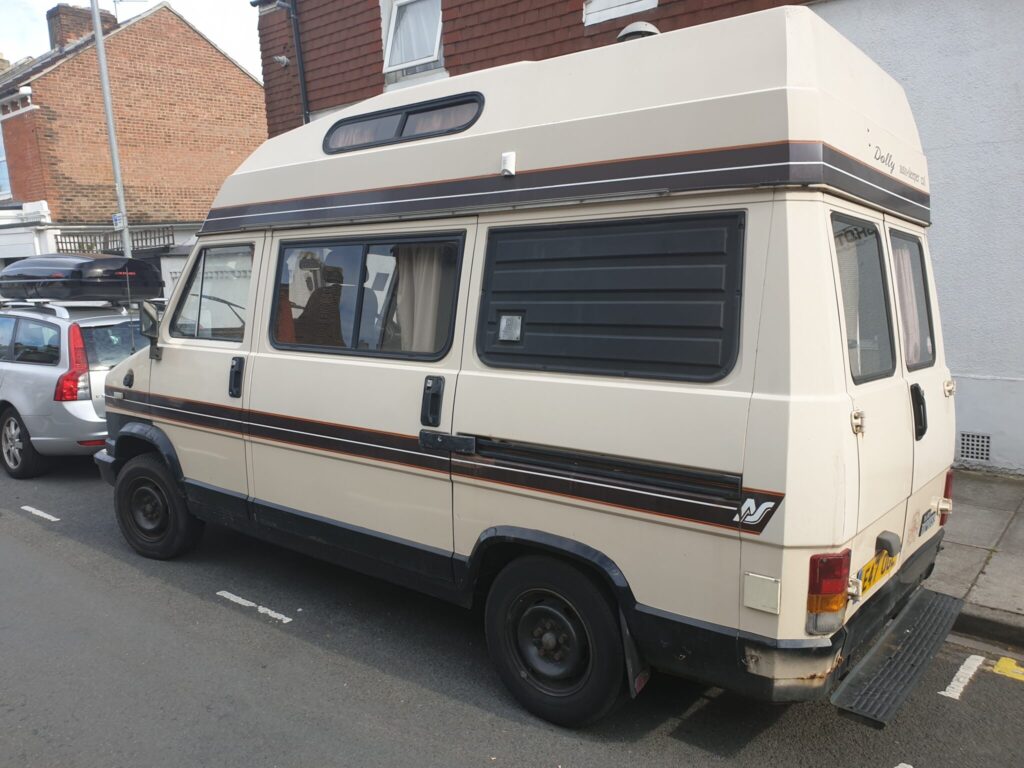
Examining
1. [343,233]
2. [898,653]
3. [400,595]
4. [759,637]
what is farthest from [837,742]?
[343,233]

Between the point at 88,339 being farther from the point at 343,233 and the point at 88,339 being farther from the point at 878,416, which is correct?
the point at 878,416

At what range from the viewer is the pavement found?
13.7ft

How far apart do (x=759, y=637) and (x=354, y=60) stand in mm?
9923

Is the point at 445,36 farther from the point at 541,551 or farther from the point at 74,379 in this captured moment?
the point at 541,551

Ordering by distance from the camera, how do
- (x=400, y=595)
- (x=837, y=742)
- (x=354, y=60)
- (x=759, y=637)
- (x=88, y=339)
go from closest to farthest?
(x=759, y=637) < (x=837, y=742) < (x=400, y=595) < (x=88, y=339) < (x=354, y=60)

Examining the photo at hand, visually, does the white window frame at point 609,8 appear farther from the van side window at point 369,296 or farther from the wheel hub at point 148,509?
the wheel hub at point 148,509

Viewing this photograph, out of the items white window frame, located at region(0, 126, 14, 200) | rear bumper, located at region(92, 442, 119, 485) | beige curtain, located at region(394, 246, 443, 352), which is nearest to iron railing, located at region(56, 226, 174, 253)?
white window frame, located at region(0, 126, 14, 200)

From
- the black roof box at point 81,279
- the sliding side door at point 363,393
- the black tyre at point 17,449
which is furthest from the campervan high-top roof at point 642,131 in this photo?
the black roof box at point 81,279

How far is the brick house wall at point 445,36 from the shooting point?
7789mm

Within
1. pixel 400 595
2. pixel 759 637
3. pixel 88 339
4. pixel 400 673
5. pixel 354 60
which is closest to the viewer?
pixel 759 637

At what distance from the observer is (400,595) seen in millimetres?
4781

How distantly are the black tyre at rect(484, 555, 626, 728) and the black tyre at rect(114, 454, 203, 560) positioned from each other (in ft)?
8.67

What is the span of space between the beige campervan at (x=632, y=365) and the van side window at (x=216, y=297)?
31cm

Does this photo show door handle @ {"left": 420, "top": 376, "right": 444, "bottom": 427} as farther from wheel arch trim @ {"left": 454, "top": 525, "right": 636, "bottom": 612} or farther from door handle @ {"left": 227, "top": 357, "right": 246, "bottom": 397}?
door handle @ {"left": 227, "top": 357, "right": 246, "bottom": 397}
